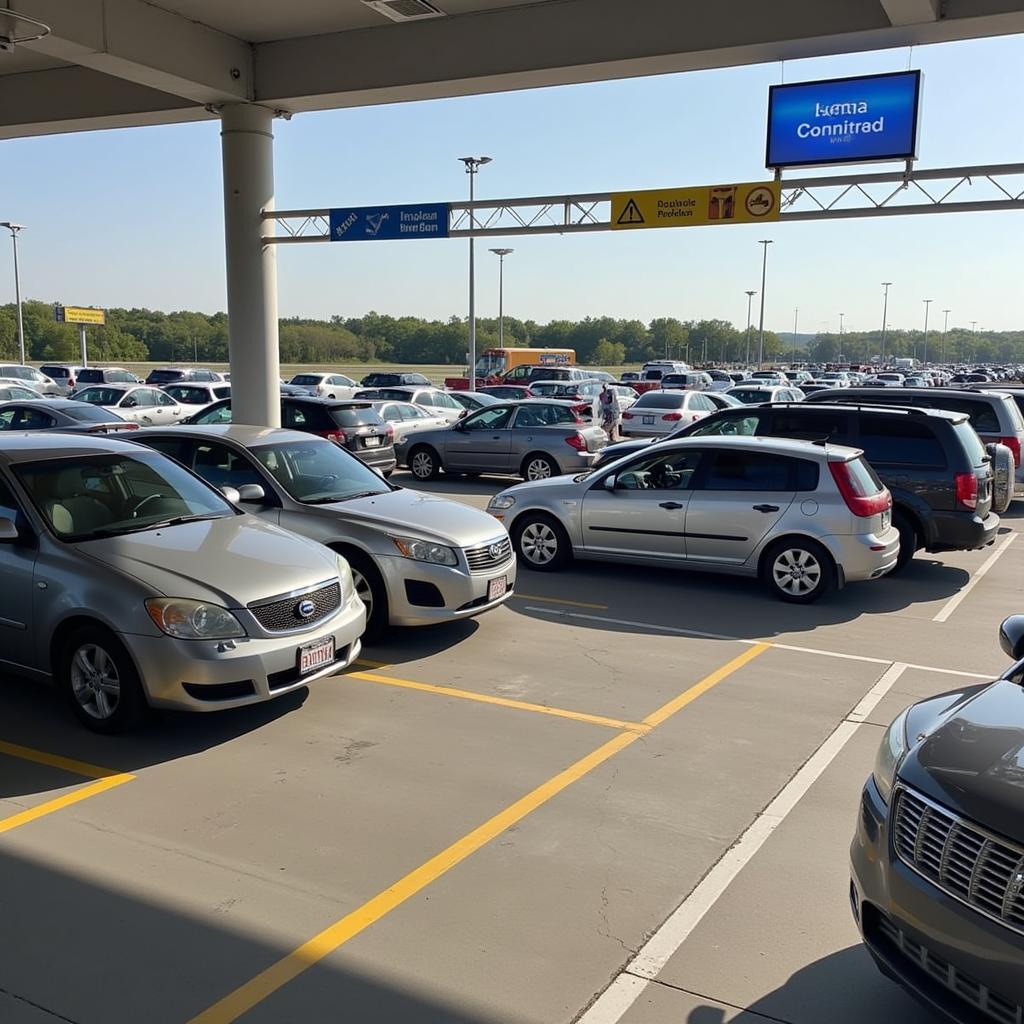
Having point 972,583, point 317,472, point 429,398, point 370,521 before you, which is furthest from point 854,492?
point 429,398

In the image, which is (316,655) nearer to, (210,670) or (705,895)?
(210,670)

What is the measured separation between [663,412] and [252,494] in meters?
17.4

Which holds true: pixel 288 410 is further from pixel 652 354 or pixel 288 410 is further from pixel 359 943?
pixel 652 354

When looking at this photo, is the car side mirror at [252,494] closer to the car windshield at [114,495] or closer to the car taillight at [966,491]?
the car windshield at [114,495]

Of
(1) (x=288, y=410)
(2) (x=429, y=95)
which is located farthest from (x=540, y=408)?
(2) (x=429, y=95)

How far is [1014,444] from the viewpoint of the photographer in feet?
47.6

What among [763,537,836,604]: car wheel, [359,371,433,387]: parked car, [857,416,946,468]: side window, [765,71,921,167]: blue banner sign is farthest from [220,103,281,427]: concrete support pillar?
[359,371,433,387]: parked car

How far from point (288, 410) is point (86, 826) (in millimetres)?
13914

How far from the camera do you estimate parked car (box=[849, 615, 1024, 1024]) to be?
278 cm

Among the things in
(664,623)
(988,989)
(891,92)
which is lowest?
(664,623)

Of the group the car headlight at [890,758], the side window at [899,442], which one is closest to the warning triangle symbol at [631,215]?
the side window at [899,442]

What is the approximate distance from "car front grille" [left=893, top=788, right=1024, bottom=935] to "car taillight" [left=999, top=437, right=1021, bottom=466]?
12.7m

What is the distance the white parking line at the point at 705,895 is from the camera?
12.0 feet

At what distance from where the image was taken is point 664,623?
9094 millimetres
